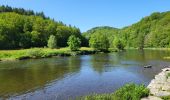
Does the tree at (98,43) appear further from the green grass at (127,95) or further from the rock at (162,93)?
the green grass at (127,95)

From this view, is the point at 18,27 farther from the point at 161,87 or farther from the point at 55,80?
the point at 161,87

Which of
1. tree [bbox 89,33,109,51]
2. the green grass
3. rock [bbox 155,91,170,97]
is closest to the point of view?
the green grass

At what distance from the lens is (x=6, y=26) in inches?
6772

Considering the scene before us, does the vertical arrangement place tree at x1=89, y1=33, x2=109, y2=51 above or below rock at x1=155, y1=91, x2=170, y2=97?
above

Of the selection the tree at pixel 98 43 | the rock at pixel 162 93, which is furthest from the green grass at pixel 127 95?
the tree at pixel 98 43

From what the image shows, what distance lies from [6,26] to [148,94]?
153m

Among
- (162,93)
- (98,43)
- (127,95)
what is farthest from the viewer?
(98,43)

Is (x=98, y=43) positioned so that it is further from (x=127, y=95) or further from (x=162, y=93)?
(x=127, y=95)

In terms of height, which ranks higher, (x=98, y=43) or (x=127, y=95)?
(x=98, y=43)

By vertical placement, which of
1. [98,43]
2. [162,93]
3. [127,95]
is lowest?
[162,93]

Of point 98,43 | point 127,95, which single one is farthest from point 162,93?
point 98,43

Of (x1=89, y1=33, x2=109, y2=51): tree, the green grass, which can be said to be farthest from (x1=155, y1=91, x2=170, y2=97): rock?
(x1=89, y1=33, x2=109, y2=51): tree

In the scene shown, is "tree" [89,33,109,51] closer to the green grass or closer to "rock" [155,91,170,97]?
"rock" [155,91,170,97]

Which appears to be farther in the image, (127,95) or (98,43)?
(98,43)
